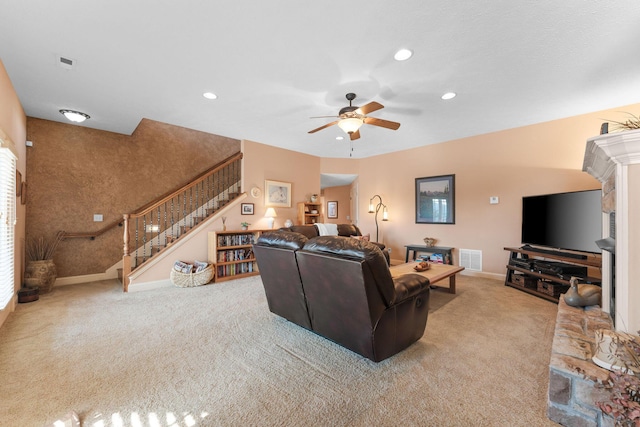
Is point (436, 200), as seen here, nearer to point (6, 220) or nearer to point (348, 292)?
point (348, 292)

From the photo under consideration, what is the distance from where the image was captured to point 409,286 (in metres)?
2.12

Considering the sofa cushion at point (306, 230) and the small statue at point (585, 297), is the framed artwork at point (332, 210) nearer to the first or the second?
the sofa cushion at point (306, 230)

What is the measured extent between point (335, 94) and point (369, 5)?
1.40m

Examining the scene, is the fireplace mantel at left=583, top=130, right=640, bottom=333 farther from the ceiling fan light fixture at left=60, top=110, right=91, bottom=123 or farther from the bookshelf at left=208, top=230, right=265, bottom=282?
the ceiling fan light fixture at left=60, top=110, right=91, bottom=123

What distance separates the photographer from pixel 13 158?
278 centimetres

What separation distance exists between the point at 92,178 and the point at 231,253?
112 inches

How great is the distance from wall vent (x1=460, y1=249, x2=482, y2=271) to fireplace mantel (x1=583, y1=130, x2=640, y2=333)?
325cm

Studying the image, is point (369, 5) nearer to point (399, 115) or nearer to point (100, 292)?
point (399, 115)

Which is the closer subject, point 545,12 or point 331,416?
point 331,416

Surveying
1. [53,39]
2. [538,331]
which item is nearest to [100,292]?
[53,39]

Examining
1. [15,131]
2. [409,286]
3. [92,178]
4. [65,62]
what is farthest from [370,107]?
[92,178]

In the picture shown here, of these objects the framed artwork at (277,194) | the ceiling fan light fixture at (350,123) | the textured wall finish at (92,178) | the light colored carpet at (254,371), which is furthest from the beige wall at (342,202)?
the light colored carpet at (254,371)

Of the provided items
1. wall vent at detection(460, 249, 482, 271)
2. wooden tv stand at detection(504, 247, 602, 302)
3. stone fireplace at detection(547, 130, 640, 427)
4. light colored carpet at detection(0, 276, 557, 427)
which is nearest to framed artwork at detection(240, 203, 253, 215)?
light colored carpet at detection(0, 276, 557, 427)

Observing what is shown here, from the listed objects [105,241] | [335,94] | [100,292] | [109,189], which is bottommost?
[100,292]
